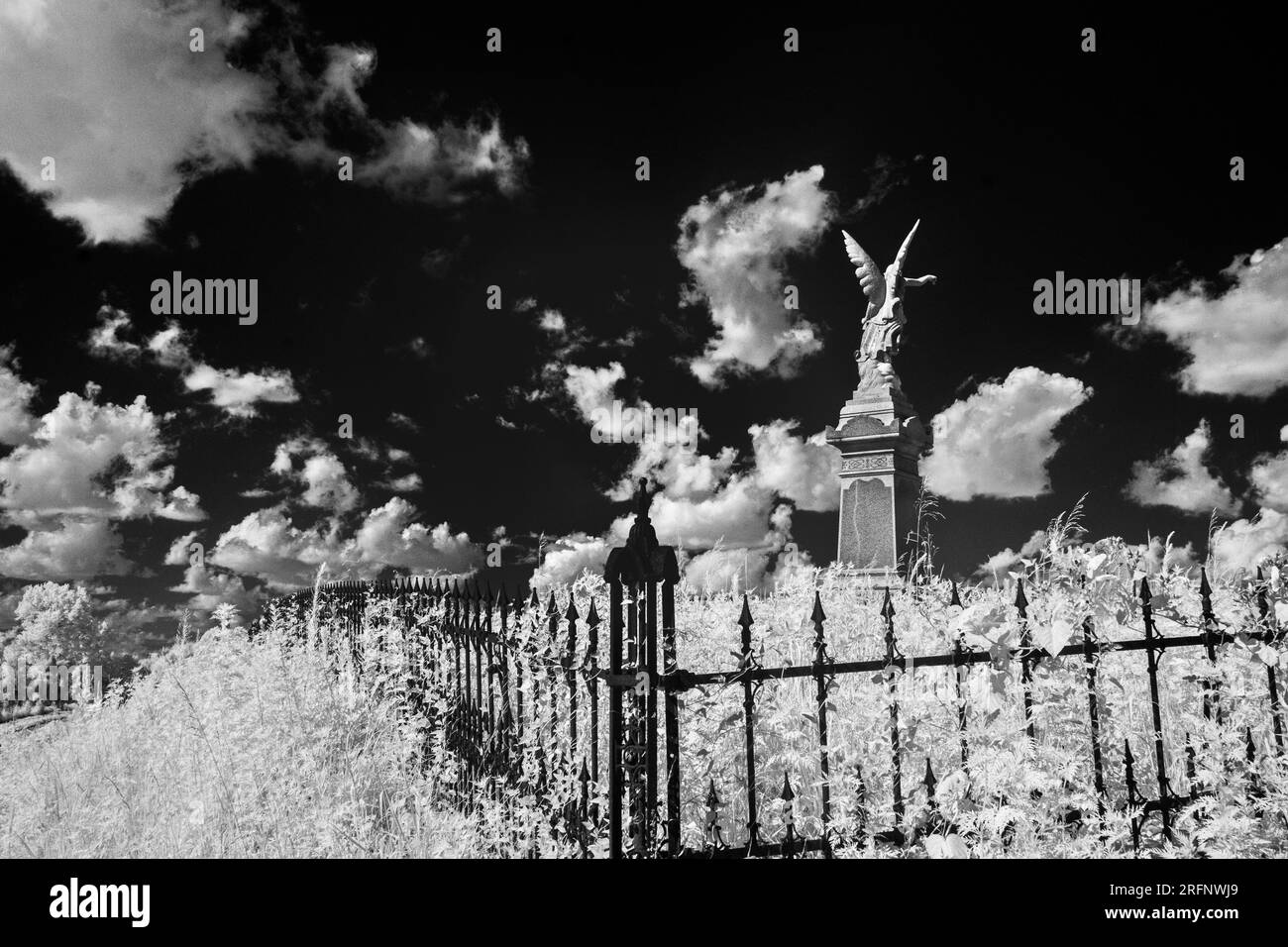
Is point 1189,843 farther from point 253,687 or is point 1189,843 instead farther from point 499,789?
point 253,687

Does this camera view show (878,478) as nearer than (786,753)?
No

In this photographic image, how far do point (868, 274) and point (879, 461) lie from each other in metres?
3.15

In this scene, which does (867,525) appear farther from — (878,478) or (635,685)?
(635,685)

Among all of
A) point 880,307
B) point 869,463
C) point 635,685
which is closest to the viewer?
point 635,685

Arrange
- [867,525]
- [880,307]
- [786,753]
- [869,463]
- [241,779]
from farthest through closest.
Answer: [880,307]
[869,463]
[867,525]
[241,779]
[786,753]

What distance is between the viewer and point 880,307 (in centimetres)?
1320

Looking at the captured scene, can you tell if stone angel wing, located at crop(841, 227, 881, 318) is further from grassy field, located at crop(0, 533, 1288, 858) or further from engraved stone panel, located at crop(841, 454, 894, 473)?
grassy field, located at crop(0, 533, 1288, 858)

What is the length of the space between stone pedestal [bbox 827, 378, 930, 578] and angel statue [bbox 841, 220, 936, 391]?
0.68 meters

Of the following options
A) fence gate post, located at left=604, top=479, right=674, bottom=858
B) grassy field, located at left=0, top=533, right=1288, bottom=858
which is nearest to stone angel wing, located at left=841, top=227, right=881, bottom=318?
grassy field, located at left=0, top=533, right=1288, bottom=858

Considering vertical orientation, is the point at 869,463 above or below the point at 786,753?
above

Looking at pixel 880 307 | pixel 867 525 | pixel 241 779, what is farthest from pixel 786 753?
pixel 880 307

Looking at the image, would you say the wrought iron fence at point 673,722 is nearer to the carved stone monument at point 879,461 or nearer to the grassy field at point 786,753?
the grassy field at point 786,753

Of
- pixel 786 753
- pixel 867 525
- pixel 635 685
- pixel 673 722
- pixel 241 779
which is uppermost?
pixel 867 525
